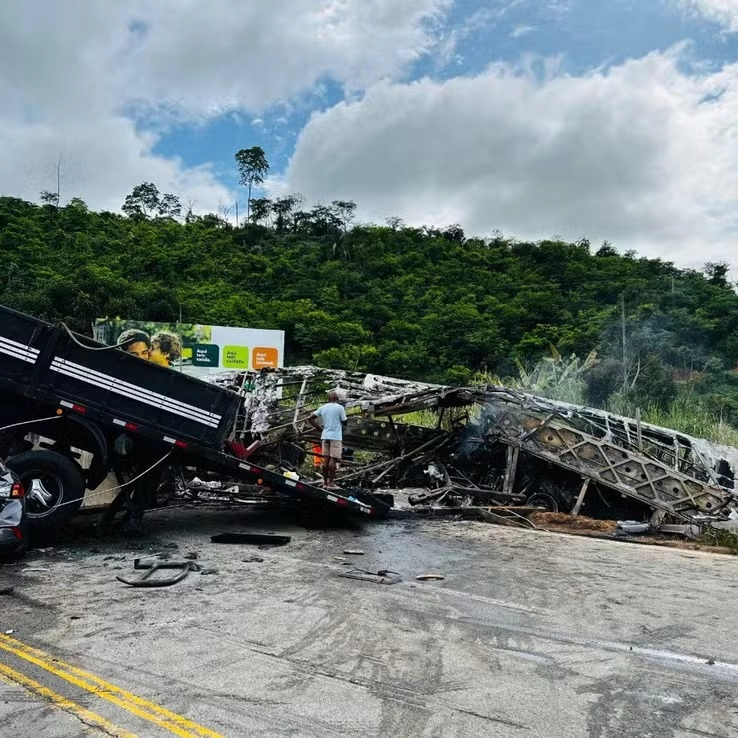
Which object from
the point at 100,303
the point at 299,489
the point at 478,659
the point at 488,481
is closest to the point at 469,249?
the point at 100,303

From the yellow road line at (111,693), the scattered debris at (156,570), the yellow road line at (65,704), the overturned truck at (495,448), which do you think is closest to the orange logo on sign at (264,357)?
the overturned truck at (495,448)

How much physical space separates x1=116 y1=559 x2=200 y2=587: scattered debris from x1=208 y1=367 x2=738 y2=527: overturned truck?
17.3 feet

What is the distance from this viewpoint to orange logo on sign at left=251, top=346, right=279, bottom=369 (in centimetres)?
3262

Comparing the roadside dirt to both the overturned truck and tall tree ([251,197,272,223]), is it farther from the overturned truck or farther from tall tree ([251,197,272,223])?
tall tree ([251,197,272,223])

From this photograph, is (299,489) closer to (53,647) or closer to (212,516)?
(212,516)

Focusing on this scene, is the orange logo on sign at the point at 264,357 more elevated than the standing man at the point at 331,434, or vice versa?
the orange logo on sign at the point at 264,357

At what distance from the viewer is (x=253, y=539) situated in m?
9.13

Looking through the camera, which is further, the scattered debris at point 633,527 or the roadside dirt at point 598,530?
the scattered debris at point 633,527

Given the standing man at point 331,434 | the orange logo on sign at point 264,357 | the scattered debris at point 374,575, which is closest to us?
the scattered debris at point 374,575

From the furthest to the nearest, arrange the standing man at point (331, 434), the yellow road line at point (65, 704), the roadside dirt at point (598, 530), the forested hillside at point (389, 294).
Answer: the forested hillside at point (389, 294)
the standing man at point (331, 434)
the roadside dirt at point (598, 530)
the yellow road line at point (65, 704)

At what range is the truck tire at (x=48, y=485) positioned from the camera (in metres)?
8.10

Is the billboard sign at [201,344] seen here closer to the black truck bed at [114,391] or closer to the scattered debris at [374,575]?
the black truck bed at [114,391]

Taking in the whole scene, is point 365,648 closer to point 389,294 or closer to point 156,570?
point 156,570

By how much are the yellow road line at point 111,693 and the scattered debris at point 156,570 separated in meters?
1.72
